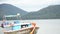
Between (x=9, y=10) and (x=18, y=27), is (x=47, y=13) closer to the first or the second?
(x=18, y=27)

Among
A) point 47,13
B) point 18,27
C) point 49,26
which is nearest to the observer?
point 18,27

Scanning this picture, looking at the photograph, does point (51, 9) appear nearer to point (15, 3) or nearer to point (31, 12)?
point (31, 12)

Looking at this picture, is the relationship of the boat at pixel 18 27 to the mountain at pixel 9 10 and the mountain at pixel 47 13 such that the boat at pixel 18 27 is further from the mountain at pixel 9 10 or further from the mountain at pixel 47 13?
the mountain at pixel 47 13

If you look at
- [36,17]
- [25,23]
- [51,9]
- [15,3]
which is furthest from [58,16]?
[15,3]

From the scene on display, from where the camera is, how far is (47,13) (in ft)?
12.8

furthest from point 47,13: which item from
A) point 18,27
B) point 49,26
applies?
point 18,27

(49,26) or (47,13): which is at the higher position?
(47,13)

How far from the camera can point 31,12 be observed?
12.7 ft

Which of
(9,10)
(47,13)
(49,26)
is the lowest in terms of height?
(49,26)

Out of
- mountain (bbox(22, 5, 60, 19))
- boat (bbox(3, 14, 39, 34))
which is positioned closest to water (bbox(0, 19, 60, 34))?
mountain (bbox(22, 5, 60, 19))

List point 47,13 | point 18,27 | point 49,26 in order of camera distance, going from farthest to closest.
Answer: point 49,26, point 47,13, point 18,27

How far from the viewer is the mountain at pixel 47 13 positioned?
387 centimetres

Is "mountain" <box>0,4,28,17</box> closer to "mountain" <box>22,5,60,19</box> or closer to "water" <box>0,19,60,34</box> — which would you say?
"mountain" <box>22,5,60,19</box>

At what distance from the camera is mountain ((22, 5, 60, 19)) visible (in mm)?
3865
